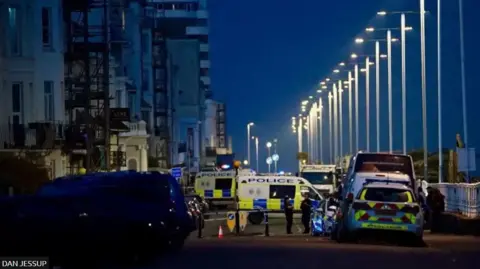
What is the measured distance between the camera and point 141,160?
76125 mm

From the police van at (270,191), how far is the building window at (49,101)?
10.8 meters

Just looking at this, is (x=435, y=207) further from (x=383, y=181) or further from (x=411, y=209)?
(x=411, y=209)

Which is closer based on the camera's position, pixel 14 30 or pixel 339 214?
pixel 339 214

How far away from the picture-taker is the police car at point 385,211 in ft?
101

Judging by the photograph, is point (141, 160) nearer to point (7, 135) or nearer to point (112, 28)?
point (112, 28)

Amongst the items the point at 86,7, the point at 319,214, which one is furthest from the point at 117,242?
the point at 86,7

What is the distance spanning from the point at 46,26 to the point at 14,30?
2802 millimetres

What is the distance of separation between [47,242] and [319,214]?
24150 millimetres

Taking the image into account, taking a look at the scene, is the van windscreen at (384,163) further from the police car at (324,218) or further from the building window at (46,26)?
the building window at (46,26)

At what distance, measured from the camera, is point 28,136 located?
164 ft

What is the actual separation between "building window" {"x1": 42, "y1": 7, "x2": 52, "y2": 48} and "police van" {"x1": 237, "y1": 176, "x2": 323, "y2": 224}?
493 inches

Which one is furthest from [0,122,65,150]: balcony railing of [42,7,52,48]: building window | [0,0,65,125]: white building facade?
[42,7,52,48]: building window

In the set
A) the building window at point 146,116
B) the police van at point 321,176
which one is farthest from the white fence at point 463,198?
the building window at point 146,116

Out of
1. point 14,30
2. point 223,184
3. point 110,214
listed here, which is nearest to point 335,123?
point 223,184
